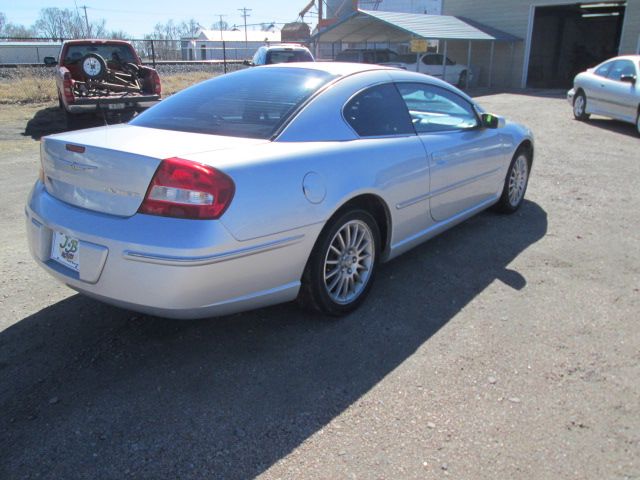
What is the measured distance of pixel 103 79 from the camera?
11.2 meters

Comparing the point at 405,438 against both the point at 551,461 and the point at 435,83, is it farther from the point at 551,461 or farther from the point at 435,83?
the point at 435,83

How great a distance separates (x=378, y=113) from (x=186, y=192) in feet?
5.55

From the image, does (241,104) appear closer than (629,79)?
Yes

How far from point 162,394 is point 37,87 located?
1803 centimetres

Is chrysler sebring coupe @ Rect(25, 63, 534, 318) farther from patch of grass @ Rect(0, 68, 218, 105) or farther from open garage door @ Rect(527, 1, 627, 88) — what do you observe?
open garage door @ Rect(527, 1, 627, 88)

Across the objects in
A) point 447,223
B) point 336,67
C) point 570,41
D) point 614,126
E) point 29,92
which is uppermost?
point 570,41

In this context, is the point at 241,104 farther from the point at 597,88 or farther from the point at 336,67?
the point at 597,88

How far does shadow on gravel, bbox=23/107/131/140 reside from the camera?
11.2 metres

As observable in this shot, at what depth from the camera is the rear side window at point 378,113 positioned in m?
Answer: 3.59

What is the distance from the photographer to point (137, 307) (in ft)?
9.00

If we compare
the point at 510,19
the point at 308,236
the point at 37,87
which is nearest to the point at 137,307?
the point at 308,236

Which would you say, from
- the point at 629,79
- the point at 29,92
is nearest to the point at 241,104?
the point at 629,79

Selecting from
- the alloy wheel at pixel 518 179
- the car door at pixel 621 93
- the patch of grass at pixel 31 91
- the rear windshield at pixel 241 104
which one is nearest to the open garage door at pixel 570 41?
the car door at pixel 621 93

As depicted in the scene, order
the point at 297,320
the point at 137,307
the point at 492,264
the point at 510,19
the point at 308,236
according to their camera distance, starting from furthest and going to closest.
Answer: the point at 510,19 < the point at 492,264 < the point at 297,320 < the point at 308,236 < the point at 137,307
